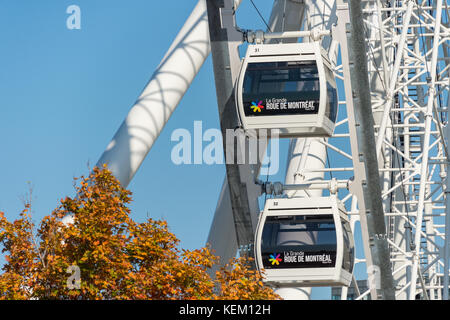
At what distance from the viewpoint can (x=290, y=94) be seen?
17.6 meters

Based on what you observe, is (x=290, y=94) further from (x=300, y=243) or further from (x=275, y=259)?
(x=275, y=259)

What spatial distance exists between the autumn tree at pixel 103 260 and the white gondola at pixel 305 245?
267cm

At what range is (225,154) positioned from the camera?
19234 mm

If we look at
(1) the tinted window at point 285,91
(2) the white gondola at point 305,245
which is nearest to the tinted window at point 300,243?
(2) the white gondola at point 305,245

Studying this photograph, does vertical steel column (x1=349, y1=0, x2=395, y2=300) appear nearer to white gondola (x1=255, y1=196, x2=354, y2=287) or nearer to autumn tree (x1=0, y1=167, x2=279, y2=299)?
white gondola (x1=255, y1=196, x2=354, y2=287)

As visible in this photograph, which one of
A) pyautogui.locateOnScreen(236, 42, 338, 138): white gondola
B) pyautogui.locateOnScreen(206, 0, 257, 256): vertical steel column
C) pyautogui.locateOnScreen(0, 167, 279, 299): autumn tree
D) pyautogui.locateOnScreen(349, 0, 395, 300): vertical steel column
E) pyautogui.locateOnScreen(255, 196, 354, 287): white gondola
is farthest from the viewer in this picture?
pyautogui.locateOnScreen(206, 0, 257, 256): vertical steel column

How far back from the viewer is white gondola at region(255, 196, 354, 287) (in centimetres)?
1727

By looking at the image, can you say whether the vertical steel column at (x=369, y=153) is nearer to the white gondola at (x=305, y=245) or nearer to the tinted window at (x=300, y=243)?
the white gondola at (x=305, y=245)

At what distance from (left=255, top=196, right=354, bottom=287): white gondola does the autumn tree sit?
2675 mm

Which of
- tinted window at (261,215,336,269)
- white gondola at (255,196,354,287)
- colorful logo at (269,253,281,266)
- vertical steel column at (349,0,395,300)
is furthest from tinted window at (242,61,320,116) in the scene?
colorful logo at (269,253,281,266)

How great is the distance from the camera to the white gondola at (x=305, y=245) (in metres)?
17.3

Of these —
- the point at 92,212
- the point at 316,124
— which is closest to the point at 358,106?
the point at 316,124
